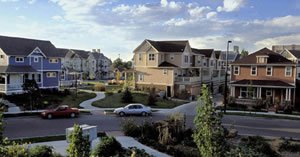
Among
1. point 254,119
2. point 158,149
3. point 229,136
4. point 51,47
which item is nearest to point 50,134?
point 158,149

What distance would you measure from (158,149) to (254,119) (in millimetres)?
17409

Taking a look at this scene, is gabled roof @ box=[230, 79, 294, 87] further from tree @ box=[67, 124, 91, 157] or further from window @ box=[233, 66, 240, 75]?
tree @ box=[67, 124, 91, 157]

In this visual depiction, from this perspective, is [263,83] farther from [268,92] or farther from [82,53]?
[82,53]

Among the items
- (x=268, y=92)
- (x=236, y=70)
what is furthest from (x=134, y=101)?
(x=268, y=92)

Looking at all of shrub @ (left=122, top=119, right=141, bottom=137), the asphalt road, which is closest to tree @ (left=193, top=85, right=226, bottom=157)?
shrub @ (left=122, top=119, right=141, bottom=137)

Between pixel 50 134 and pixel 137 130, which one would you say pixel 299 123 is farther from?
pixel 50 134

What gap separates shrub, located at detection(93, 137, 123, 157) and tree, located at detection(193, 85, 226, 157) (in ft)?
20.8

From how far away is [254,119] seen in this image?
30.4 m

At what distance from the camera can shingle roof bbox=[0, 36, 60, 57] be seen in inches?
1576

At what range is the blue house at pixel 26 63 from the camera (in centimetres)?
3916

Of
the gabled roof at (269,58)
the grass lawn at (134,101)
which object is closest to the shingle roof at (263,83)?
the gabled roof at (269,58)

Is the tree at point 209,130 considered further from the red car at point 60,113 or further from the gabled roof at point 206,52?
the gabled roof at point 206,52

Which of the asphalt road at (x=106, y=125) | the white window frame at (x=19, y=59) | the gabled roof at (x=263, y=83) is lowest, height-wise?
the asphalt road at (x=106, y=125)

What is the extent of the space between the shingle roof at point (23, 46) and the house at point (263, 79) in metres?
30.1
